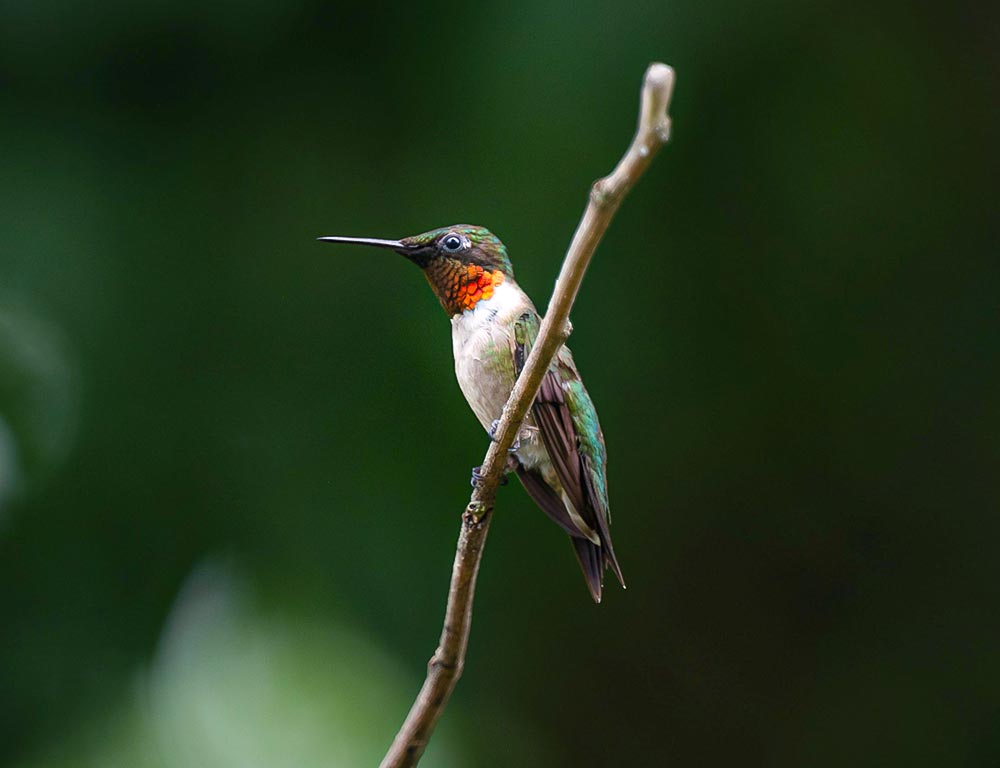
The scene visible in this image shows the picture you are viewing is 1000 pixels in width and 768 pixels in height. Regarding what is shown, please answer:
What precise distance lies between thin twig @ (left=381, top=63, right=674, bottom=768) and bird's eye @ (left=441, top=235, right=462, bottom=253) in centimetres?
60

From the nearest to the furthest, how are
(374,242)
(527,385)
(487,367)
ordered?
(527,385)
(374,242)
(487,367)

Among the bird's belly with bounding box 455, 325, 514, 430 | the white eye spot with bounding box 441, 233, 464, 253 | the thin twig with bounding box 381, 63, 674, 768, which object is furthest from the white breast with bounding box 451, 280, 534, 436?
the thin twig with bounding box 381, 63, 674, 768

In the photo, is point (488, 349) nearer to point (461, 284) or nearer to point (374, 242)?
point (461, 284)

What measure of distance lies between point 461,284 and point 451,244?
0.24 feet

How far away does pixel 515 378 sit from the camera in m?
1.77

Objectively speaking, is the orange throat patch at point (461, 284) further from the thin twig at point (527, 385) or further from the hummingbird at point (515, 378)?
the thin twig at point (527, 385)

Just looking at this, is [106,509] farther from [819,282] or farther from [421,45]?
[819,282]

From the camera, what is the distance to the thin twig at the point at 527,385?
853mm

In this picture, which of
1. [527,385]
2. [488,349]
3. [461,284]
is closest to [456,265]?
[461,284]

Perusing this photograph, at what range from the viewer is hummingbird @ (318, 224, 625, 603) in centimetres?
175

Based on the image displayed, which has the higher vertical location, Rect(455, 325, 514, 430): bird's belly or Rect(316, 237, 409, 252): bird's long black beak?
Rect(316, 237, 409, 252): bird's long black beak

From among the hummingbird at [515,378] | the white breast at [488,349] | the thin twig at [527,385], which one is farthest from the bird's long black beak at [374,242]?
the thin twig at [527,385]

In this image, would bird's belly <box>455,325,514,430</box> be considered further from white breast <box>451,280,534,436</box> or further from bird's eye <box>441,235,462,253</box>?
bird's eye <box>441,235,462,253</box>

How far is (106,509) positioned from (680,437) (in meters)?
1.78
